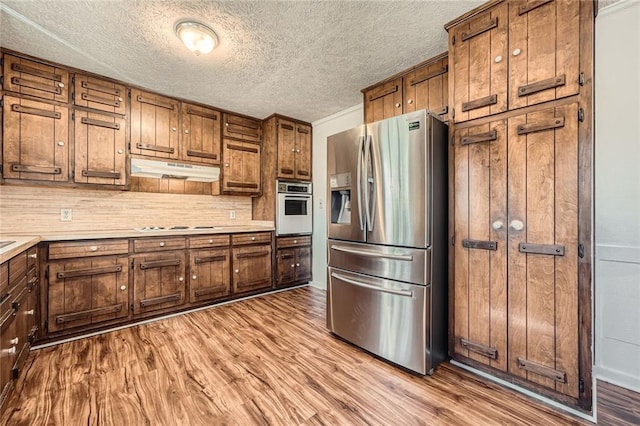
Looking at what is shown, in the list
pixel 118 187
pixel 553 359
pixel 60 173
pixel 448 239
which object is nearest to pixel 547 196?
pixel 448 239

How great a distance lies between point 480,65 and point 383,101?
1118 mm

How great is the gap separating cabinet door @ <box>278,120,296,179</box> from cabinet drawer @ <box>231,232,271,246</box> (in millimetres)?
897

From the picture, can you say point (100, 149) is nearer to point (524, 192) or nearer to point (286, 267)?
point (286, 267)

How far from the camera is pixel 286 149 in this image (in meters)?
4.09

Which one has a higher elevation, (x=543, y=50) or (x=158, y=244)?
(x=543, y=50)

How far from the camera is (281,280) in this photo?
400 cm

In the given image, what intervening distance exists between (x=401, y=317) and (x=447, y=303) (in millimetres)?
431

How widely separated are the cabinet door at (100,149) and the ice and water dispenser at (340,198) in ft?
7.58

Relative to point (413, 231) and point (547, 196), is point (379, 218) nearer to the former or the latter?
point (413, 231)

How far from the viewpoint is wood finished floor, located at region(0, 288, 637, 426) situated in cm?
154

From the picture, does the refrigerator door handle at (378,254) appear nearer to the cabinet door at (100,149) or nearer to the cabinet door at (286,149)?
the cabinet door at (286,149)

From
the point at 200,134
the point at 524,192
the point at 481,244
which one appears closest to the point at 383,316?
the point at 481,244

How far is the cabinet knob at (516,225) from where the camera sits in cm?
175

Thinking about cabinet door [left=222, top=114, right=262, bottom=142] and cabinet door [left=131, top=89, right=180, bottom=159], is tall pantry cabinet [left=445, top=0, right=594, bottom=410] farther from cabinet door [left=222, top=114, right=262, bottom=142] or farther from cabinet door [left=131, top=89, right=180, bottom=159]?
cabinet door [left=131, top=89, right=180, bottom=159]
